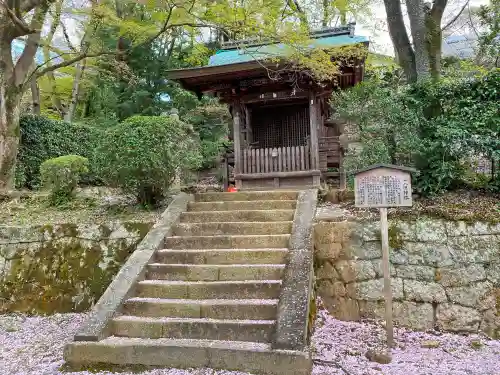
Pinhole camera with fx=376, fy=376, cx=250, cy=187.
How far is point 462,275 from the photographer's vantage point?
4.94 meters

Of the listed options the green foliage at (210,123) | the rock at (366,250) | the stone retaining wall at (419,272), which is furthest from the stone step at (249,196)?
the green foliage at (210,123)

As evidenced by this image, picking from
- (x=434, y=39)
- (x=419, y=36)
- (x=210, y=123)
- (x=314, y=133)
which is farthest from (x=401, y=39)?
(x=210, y=123)

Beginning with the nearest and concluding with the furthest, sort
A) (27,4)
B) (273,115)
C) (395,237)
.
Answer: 1. (395,237)
2. (27,4)
3. (273,115)

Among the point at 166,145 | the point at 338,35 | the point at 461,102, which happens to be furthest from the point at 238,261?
the point at 338,35

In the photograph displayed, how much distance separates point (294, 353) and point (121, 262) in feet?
11.0

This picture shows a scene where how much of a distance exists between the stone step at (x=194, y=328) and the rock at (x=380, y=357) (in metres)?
1.11

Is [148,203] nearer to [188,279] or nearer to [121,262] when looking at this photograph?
[121,262]

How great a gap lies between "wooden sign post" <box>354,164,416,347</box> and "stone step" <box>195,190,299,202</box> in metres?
2.11

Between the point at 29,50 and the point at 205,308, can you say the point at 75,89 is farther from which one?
the point at 205,308

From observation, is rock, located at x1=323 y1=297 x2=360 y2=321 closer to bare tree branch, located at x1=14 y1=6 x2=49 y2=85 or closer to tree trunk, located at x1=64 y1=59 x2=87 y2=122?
bare tree branch, located at x1=14 y1=6 x2=49 y2=85

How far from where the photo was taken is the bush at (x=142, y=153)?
6.10 m

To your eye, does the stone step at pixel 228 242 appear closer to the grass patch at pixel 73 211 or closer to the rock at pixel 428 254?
the grass patch at pixel 73 211

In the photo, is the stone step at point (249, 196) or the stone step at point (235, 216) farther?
the stone step at point (249, 196)

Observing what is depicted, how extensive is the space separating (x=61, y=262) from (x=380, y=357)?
15.7 feet
